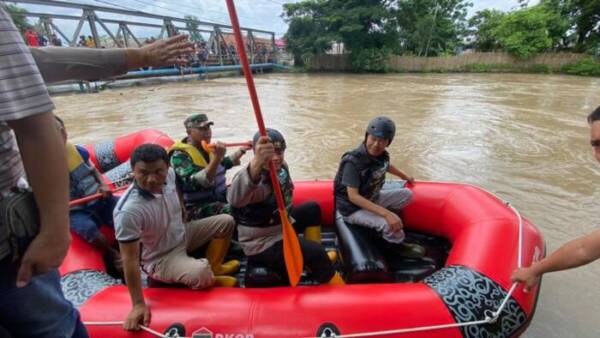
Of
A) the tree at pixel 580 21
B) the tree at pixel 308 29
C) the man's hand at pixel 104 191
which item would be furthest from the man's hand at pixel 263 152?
the tree at pixel 580 21

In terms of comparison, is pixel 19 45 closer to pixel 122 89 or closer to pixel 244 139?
pixel 244 139

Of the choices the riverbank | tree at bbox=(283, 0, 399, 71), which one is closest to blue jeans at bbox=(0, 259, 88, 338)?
tree at bbox=(283, 0, 399, 71)

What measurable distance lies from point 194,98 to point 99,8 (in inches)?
215

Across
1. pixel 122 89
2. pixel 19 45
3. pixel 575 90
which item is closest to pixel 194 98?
pixel 122 89

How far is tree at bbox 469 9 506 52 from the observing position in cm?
2219

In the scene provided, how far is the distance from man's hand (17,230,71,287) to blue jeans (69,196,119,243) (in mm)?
1601

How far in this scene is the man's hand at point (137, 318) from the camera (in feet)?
5.15

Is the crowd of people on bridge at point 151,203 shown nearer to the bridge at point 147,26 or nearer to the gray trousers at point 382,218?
the gray trousers at point 382,218

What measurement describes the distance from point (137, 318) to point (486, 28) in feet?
86.3

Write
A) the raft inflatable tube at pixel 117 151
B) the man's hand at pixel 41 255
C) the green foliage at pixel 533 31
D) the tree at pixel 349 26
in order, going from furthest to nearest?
the tree at pixel 349 26 → the green foliage at pixel 533 31 → the raft inflatable tube at pixel 117 151 → the man's hand at pixel 41 255

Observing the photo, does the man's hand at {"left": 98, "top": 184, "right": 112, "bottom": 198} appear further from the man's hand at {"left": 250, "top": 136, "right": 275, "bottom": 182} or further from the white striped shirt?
the white striped shirt

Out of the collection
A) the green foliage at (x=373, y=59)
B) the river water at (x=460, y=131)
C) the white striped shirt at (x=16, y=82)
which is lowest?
the river water at (x=460, y=131)

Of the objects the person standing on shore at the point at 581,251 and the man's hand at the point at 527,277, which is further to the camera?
the man's hand at the point at 527,277

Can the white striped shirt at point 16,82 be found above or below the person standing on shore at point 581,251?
above
